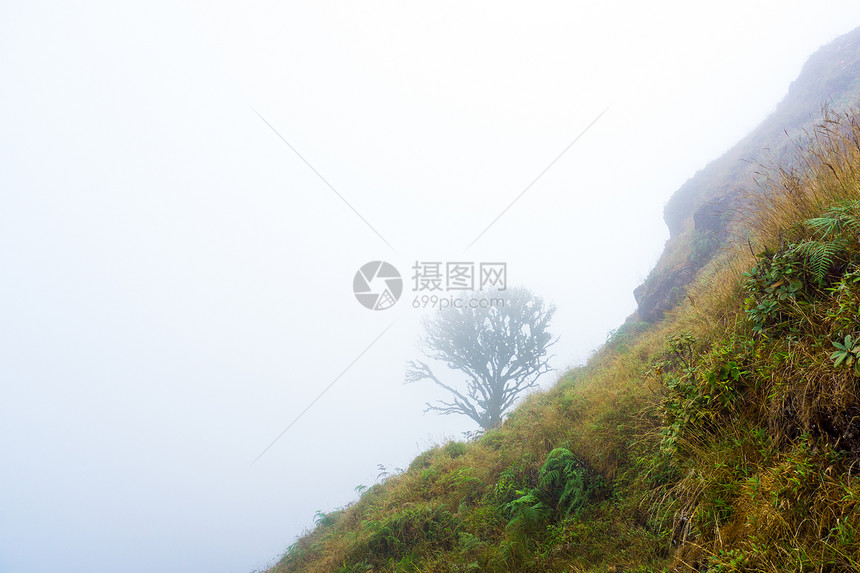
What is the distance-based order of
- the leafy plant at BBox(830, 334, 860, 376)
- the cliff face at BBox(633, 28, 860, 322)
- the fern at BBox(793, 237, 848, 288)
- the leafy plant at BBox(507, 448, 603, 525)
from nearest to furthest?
the leafy plant at BBox(830, 334, 860, 376) → the fern at BBox(793, 237, 848, 288) → the leafy plant at BBox(507, 448, 603, 525) → the cliff face at BBox(633, 28, 860, 322)

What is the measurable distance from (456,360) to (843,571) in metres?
15.3

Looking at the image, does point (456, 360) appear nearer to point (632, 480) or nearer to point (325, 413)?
point (632, 480)

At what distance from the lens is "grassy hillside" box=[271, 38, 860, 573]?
2.12m

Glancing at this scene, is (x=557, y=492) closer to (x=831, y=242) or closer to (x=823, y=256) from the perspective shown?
(x=823, y=256)

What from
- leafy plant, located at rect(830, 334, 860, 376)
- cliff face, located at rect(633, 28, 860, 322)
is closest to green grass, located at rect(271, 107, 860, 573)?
leafy plant, located at rect(830, 334, 860, 376)

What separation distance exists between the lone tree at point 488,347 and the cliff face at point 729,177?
4.79m

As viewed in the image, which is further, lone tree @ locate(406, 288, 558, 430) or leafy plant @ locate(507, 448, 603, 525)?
lone tree @ locate(406, 288, 558, 430)

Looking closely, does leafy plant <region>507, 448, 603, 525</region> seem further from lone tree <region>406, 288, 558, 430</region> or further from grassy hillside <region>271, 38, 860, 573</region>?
lone tree <region>406, 288, 558, 430</region>

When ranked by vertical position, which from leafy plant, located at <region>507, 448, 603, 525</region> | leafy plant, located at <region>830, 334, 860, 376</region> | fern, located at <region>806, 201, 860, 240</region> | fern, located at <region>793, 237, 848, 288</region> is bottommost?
leafy plant, located at <region>507, 448, 603, 525</region>

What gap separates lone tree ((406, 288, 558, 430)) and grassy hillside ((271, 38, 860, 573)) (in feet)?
34.1

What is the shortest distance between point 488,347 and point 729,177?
13.9 meters

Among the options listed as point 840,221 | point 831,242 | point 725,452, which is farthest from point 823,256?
point 725,452

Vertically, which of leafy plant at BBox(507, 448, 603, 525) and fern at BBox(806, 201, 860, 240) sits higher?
fern at BBox(806, 201, 860, 240)

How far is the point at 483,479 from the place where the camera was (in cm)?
560
